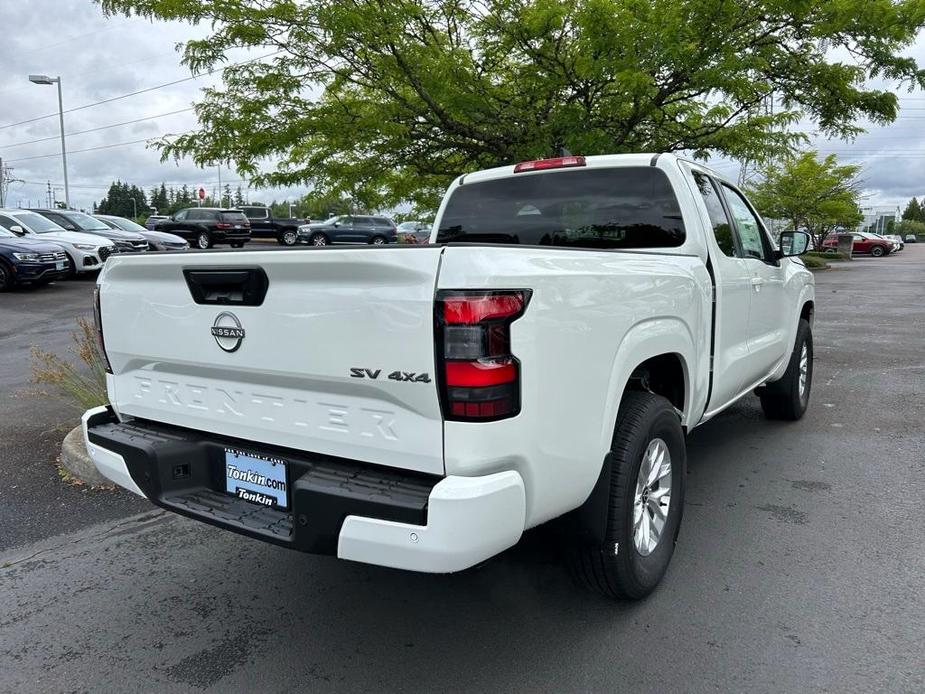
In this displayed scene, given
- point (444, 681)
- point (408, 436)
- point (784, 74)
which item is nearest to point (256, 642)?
point (444, 681)

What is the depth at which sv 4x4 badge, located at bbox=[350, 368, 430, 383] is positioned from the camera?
2.17m

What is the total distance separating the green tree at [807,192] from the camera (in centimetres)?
3078

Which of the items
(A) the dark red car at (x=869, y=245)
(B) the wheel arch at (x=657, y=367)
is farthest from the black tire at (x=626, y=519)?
(A) the dark red car at (x=869, y=245)

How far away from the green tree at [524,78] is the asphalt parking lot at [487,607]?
Answer: 4737mm

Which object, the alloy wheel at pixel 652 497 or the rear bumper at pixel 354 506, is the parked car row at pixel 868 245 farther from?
the rear bumper at pixel 354 506

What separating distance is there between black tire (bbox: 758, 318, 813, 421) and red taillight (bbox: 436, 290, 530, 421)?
4068 mm

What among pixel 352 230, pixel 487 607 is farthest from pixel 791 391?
pixel 352 230

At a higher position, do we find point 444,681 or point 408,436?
point 408,436

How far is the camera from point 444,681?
2.54m

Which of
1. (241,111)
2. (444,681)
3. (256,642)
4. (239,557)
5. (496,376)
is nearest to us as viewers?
(496,376)

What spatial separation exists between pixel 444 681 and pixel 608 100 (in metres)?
7.12

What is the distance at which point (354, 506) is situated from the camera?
2.22 meters

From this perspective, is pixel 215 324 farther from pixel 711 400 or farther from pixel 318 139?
pixel 318 139

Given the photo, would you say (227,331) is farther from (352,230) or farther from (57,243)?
(352,230)
